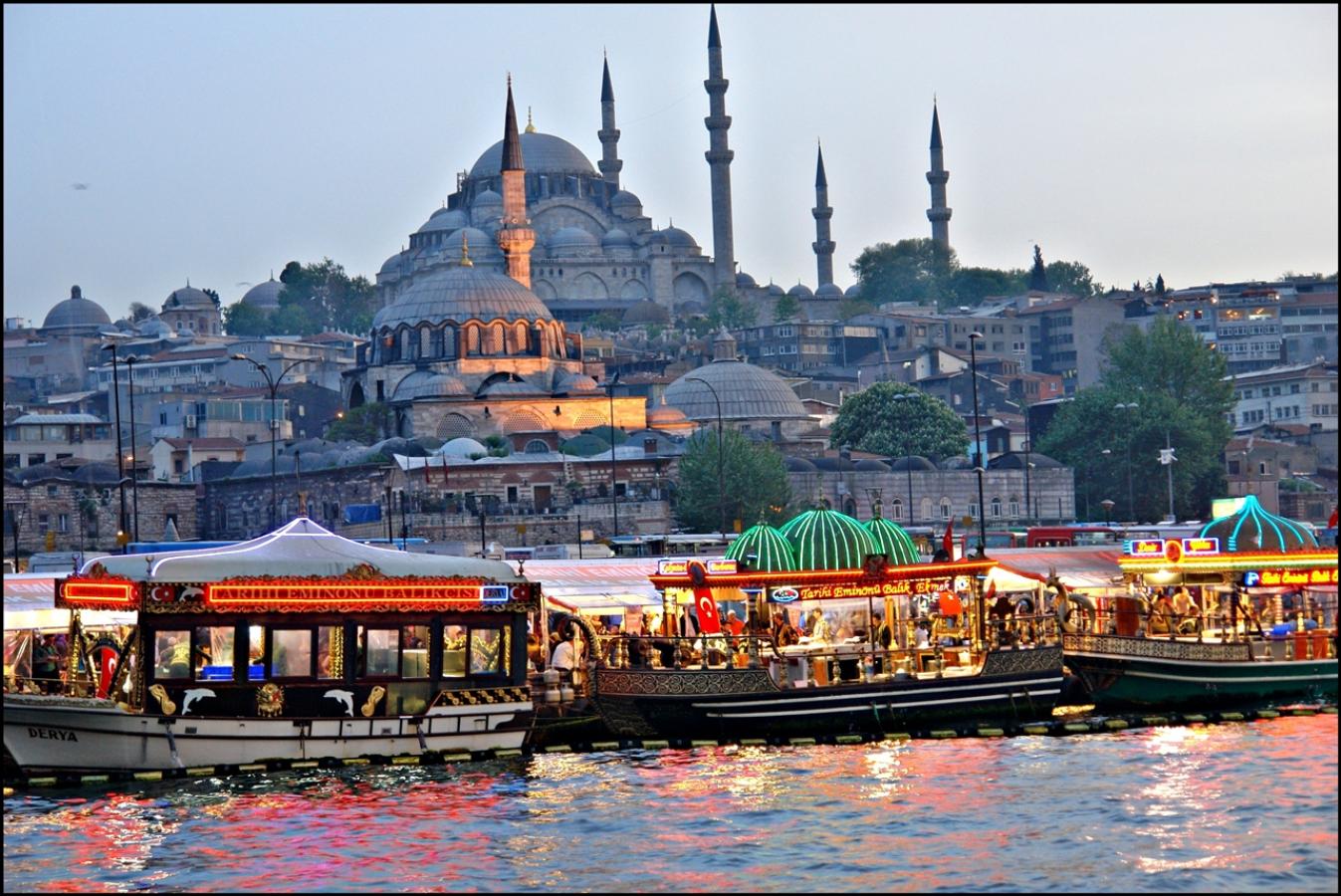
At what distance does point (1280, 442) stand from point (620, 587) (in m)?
57.2

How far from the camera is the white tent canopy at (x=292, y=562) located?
2133cm

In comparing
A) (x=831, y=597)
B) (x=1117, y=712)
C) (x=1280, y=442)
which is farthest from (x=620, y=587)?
(x=1280, y=442)

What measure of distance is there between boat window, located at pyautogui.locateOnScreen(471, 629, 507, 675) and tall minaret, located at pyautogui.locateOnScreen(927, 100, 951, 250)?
108616 mm

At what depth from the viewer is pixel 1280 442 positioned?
82562 mm

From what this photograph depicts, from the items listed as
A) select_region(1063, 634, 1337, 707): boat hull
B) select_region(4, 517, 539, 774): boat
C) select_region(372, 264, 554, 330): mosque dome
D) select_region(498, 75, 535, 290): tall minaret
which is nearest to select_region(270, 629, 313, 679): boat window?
select_region(4, 517, 539, 774): boat

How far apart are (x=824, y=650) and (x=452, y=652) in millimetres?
4391

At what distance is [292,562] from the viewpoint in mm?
21781

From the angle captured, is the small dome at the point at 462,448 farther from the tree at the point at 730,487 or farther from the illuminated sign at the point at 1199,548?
the illuminated sign at the point at 1199,548

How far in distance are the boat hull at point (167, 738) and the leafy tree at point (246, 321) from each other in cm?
11415

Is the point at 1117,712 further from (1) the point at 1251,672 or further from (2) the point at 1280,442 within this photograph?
(2) the point at 1280,442

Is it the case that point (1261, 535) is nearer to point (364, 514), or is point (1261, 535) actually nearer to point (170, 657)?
point (170, 657)

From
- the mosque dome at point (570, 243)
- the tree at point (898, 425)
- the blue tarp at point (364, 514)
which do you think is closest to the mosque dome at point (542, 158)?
the mosque dome at point (570, 243)

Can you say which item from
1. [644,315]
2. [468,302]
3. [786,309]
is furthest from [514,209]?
[786,309]

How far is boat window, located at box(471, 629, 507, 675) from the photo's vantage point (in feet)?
73.9
